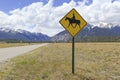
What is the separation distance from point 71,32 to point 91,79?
2.42 meters

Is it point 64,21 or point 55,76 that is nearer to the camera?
point 55,76

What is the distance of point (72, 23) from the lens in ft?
47.0

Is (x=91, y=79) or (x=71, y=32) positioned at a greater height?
(x=71, y=32)

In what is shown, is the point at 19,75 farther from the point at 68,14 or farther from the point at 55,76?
the point at 68,14

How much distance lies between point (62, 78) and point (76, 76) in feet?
2.85

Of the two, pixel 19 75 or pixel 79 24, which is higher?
pixel 79 24

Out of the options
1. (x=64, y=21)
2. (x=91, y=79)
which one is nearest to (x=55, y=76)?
(x=91, y=79)

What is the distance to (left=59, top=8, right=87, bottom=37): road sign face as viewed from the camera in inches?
567

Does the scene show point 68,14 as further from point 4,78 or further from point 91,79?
point 4,78

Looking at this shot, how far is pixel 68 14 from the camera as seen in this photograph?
1443 centimetres

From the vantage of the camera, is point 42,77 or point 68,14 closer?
point 42,77

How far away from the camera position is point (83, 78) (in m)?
13.4

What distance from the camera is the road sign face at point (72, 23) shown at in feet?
47.2

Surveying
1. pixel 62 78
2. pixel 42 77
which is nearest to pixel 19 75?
pixel 42 77
